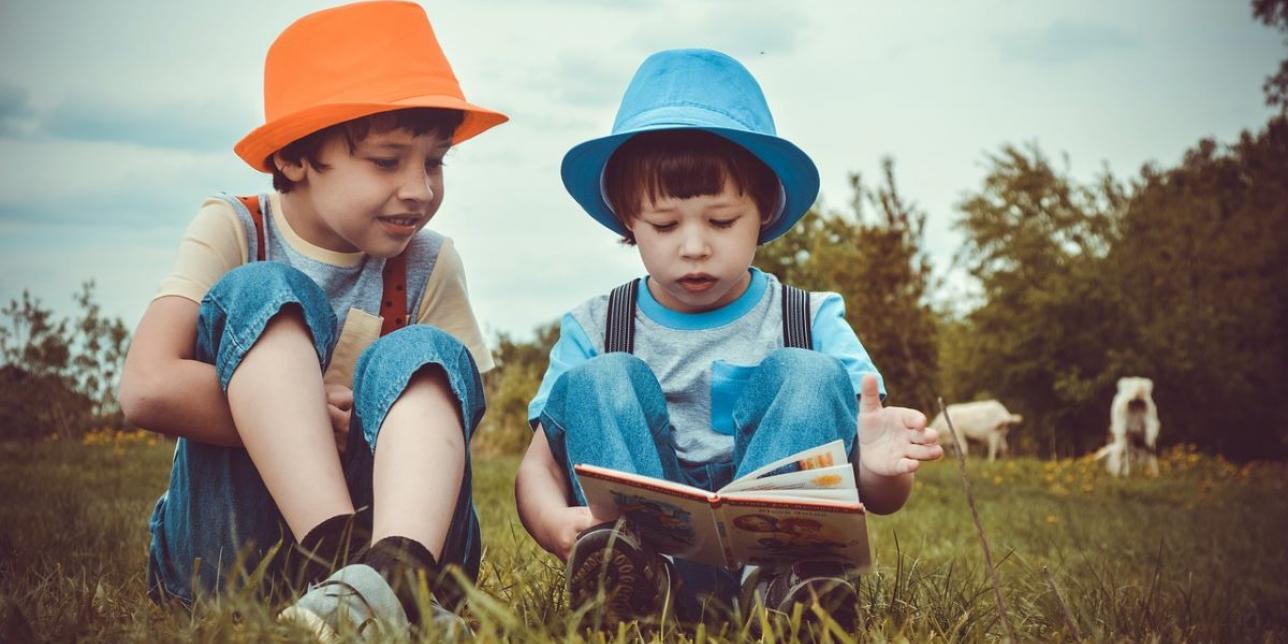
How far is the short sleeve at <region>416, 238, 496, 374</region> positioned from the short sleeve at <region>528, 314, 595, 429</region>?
7.5 inches

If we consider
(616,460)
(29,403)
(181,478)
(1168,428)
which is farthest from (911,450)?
(1168,428)

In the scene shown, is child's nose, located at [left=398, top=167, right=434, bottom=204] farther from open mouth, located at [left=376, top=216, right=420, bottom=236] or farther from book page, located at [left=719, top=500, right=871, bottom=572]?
book page, located at [left=719, top=500, right=871, bottom=572]

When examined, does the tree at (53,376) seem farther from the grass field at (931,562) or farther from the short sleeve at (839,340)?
the short sleeve at (839,340)

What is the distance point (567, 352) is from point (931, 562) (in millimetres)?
2008

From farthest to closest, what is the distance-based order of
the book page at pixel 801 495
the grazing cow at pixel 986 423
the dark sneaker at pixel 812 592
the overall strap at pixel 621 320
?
1. the grazing cow at pixel 986 423
2. the overall strap at pixel 621 320
3. the dark sneaker at pixel 812 592
4. the book page at pixel 801 495

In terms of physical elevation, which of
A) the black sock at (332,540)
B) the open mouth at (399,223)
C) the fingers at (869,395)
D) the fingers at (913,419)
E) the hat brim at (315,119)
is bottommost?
the black sock at (332,540)

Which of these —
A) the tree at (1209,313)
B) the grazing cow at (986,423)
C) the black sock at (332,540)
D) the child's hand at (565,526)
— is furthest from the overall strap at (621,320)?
the tree at (1209,313)

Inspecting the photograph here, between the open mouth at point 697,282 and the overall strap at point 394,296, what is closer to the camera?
the open mouth at point 697,282

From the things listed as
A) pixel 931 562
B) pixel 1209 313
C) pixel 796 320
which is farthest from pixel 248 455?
pixel 1209 313

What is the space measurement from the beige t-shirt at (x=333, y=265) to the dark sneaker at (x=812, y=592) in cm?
78

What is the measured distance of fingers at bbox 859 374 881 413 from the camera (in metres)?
2.03

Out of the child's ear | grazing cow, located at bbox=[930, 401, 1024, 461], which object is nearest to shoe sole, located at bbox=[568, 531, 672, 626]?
the child's ear

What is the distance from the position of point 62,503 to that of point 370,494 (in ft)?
9.74

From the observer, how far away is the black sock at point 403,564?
1.62 metres
